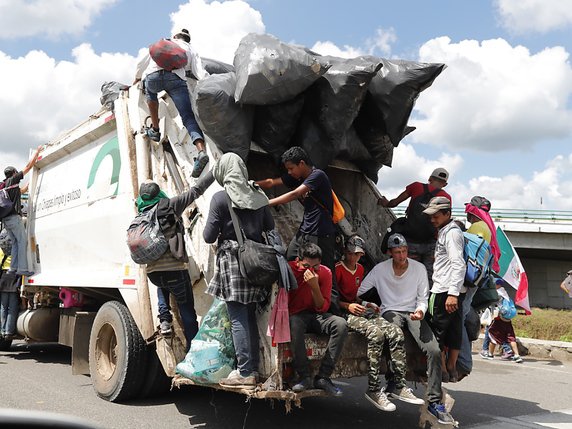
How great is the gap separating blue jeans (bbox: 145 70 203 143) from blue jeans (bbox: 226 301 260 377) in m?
1.44

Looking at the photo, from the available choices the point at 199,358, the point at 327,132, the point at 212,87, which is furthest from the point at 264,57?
the point at 199,358

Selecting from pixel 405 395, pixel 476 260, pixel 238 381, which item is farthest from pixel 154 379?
pixel 476 260

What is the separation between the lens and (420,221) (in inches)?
216

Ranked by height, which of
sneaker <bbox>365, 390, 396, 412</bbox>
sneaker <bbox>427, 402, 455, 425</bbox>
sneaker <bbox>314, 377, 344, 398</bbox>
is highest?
sneaker <bbox>314, 377, 344, 398</bbox>

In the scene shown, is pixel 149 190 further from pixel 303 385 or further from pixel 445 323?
pixel 445 323

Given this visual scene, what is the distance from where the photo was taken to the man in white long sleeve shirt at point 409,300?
4242 mm

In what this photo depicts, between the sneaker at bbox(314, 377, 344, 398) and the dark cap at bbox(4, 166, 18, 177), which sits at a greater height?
the dark cap at bbox(4, 166, 18, 177)

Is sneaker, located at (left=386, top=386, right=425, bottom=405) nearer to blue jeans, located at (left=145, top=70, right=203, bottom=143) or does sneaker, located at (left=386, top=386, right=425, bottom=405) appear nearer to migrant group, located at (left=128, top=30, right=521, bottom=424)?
migrant group, located at (left=128, top=30, right=521, bottom=424)

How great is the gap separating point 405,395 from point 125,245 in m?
2.73

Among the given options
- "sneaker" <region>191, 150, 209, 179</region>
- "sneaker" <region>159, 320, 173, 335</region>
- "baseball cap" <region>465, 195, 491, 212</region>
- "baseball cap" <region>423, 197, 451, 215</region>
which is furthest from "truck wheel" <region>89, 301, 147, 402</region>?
"baseball cap" <region>465, 195, 491, 212</region>

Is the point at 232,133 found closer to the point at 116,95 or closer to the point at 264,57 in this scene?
the point at 264,57

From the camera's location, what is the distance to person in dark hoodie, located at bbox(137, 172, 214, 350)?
4.43 metres

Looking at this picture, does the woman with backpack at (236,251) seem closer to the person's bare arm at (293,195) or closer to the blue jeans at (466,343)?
the person's bare arm at (293,195)

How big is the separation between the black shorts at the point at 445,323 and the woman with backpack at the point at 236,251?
1417mm
